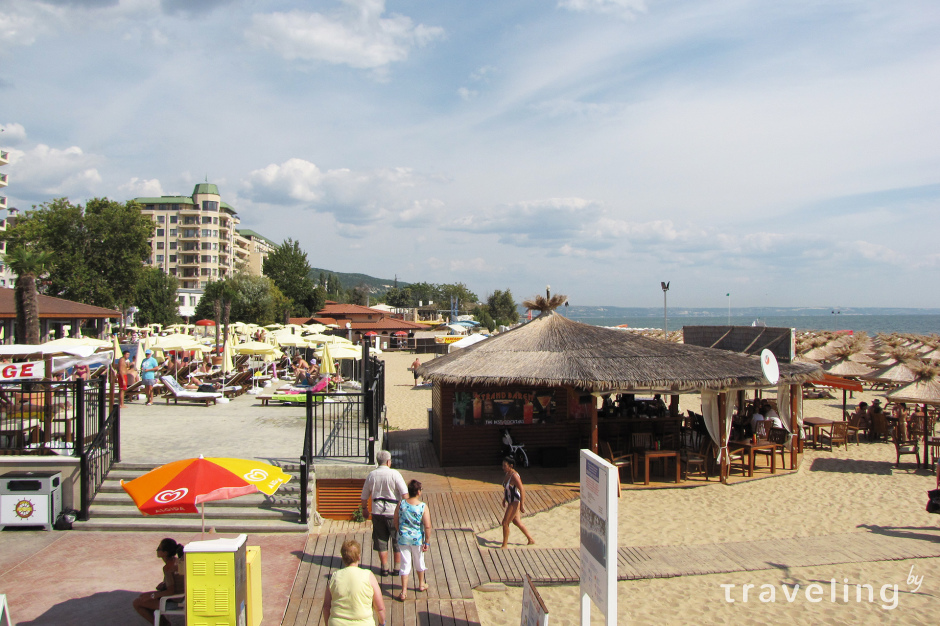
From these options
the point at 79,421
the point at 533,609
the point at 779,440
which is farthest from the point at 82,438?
the point at 779,440

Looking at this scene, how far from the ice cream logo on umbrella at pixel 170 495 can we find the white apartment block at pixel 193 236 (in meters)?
99.6

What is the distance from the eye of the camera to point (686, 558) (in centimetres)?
810

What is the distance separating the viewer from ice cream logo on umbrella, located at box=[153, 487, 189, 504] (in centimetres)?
566

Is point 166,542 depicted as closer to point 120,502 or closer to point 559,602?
point 120,502

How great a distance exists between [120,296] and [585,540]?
5086 cm

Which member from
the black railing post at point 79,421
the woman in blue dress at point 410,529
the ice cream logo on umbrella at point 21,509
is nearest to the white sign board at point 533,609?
the woman in blue dress at point 410,529

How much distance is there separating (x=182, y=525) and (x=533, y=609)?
5.87 metres

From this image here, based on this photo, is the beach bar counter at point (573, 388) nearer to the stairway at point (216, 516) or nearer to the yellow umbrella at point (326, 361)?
the stairway at point (216, 516)

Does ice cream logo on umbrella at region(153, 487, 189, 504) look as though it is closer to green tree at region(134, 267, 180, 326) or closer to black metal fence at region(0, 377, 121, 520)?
black metal fence at region(0, 377, 121, 520)

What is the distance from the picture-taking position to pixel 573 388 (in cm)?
1237

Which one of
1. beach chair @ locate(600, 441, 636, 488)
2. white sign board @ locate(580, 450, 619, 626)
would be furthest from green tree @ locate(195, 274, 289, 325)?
white sign board @ locate(580, 450, 619, 626)

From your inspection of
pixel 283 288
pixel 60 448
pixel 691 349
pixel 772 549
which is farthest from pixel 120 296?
pixel 772 549

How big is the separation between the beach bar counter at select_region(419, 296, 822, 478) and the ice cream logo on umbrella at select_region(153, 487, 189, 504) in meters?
6.72

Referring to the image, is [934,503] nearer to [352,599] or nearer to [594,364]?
[594,364]
